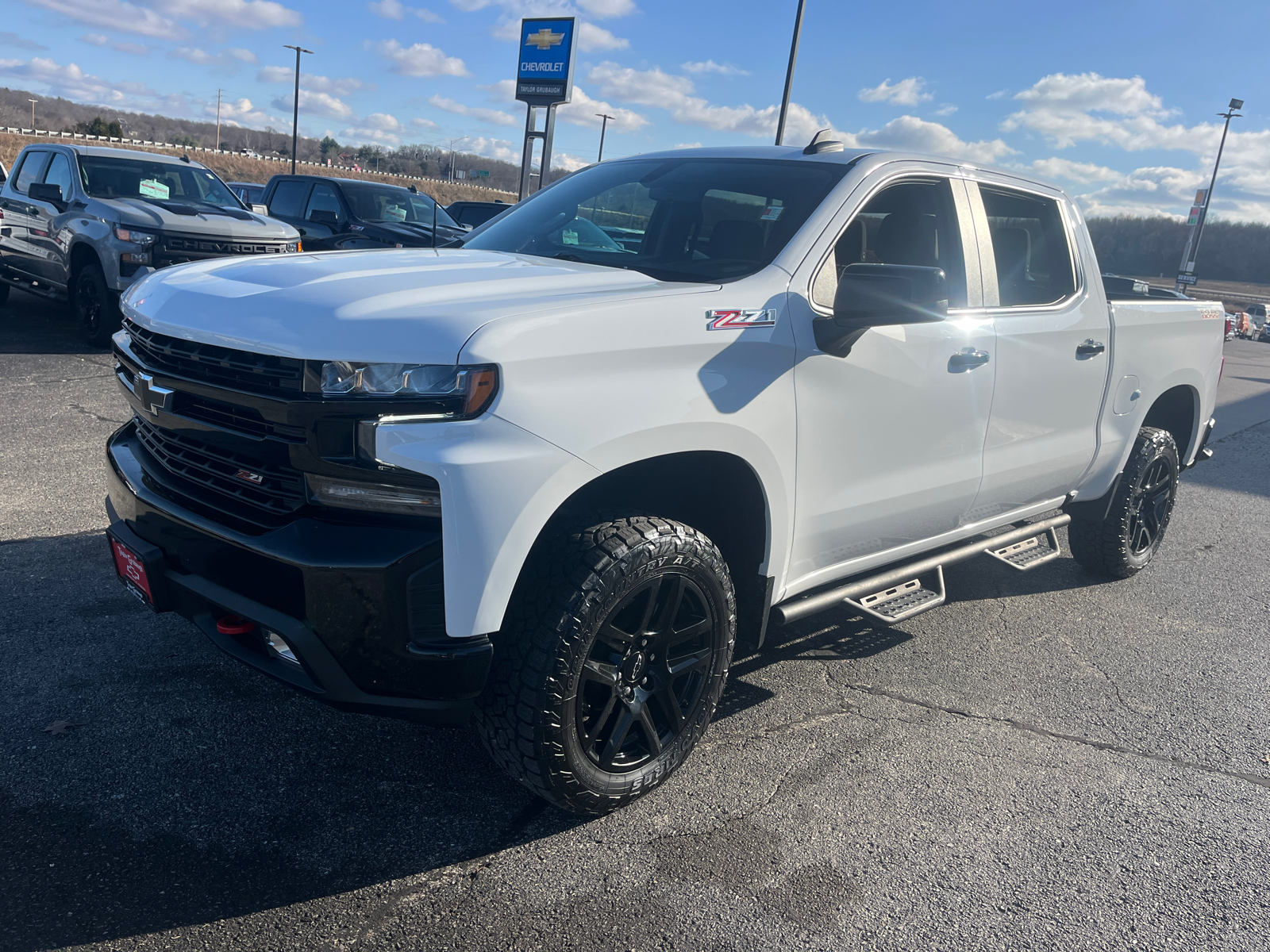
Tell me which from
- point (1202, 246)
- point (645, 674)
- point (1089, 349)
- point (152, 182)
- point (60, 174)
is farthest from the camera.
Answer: point (1202, 246)

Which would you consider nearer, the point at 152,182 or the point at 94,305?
the point at 94,305

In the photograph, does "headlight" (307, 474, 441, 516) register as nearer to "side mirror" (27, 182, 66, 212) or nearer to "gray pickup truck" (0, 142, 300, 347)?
"gray pickup truck" (0, 142, 300, 347)

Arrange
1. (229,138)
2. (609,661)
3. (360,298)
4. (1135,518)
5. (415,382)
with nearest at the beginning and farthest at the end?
1. (415,382)
2. (360,298)
3. (609,661)
4. (1135,518)
5. (229,138)


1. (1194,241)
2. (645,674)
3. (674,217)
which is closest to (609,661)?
(645,674)

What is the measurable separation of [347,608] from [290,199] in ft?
42.1

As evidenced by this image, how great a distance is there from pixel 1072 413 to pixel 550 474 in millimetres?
2914

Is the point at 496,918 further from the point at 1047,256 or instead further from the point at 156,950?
the point at 1047,256

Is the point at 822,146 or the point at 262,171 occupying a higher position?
the point at 262,171

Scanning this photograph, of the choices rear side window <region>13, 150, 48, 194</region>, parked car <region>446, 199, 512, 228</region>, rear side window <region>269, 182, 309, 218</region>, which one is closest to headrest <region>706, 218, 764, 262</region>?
rear side window <region>13, 150, 48, 194</region>

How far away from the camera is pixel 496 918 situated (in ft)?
7.64

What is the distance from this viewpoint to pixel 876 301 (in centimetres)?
282

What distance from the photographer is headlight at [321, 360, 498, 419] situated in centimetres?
221

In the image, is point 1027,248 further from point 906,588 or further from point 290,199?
point 290,199

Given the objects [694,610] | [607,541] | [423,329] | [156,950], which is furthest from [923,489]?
[156,950]
